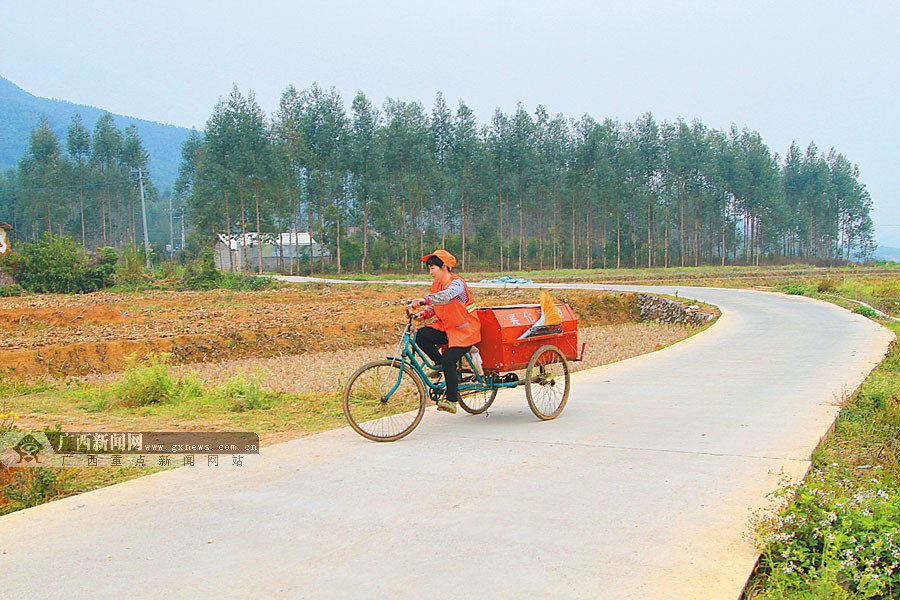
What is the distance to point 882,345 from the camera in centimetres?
1351

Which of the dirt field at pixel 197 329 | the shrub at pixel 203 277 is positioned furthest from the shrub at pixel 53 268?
the dirt field at pixel 197 329

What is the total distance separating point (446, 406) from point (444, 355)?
0.47m

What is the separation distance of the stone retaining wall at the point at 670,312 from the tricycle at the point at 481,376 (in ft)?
49.6

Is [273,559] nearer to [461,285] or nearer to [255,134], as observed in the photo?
[461,285]

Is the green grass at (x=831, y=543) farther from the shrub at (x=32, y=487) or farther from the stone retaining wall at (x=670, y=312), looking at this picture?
the stone retaining wall at (x=670, y=312)

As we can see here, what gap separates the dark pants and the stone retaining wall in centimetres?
1633

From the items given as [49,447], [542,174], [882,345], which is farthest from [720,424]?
[542,174]

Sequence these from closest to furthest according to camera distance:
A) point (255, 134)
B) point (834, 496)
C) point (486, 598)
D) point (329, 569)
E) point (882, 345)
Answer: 1. point (486, 598)
2. point (329, 569)
3. point (834, 496)
4. point (882, 345)
5. point (255, 134)

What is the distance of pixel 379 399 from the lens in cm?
688

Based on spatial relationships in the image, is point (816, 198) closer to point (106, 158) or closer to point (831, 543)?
point (106, 158)

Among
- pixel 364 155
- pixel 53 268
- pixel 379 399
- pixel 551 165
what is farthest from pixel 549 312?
pixel 551 165

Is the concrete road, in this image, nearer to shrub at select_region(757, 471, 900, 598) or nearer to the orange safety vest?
shrub at select_region(757, 471, 900, 598)

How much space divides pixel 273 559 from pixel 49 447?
9.93 feet

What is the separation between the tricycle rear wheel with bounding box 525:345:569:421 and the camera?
782 cm
